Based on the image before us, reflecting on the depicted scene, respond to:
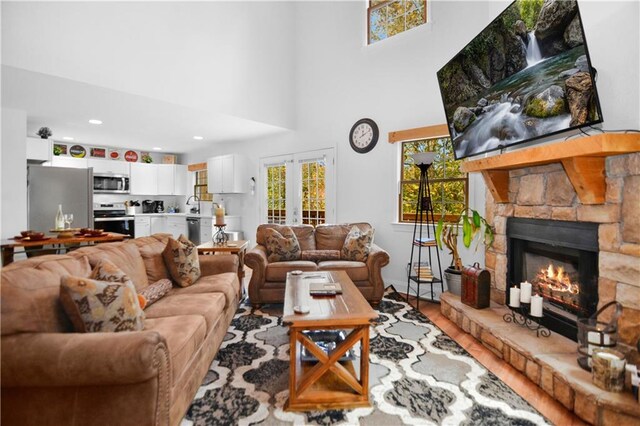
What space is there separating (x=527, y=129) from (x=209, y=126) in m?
4.42

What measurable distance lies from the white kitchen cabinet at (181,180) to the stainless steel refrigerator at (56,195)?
2.97 m

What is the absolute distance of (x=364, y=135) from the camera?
15.7 feet

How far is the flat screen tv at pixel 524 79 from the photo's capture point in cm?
197

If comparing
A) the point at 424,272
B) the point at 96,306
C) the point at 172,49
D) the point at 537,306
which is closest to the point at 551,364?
the point at 537,306

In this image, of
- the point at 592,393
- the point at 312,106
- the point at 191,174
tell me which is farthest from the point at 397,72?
the point at 191,174

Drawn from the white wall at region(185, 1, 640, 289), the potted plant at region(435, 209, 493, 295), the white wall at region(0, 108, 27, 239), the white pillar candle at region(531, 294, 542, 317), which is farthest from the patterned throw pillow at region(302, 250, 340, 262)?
the white wall at region(0, 108, 27, 239)

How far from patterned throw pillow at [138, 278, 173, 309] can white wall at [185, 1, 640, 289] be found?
2896 millimetres

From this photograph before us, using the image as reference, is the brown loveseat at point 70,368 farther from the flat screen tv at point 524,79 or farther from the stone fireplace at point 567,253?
the flat screen tv at point 524,79

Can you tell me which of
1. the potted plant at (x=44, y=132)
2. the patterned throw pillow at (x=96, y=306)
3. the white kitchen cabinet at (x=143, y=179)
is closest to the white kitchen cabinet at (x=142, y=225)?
the white kitchen cabinet at (x=143, y=179)

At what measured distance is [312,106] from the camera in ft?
17.7

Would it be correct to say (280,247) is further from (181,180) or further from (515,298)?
(181,180)

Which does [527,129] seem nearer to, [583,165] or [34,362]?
[583,165]

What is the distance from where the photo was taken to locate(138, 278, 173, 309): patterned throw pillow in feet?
7.76

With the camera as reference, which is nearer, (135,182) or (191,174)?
(135,182)
